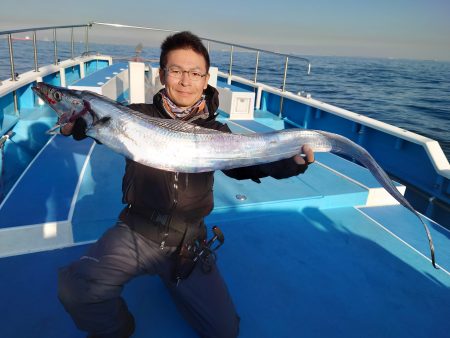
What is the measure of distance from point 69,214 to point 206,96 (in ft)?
6.05

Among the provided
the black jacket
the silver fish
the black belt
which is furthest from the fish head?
the black belt

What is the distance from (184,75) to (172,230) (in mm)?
1194

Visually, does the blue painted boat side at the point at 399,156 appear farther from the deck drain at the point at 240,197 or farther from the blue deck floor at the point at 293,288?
the deck drain at the point at 240,197

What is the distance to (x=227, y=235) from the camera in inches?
138

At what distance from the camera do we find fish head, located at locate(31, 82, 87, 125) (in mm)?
2205

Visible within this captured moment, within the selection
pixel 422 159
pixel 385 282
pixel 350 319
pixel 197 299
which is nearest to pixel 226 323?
pixel 197 299

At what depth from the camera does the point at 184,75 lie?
7.86 ft

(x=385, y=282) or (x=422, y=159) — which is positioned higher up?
(x=422, y=159)

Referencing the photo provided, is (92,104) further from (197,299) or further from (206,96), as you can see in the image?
(197,299)

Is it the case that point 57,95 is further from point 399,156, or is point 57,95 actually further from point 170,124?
point 399,156

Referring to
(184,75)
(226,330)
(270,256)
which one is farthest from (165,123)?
(270,256)

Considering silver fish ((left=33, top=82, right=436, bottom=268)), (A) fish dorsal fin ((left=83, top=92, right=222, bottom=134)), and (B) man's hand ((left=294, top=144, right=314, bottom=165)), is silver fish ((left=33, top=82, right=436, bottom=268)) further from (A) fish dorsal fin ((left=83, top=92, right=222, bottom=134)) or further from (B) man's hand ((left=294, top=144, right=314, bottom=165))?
(B) man's hand ((left=294, top=144, right=314, bottom=165))

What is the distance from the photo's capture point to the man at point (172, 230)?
2160 millimetres

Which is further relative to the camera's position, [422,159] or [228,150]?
[422,159]
